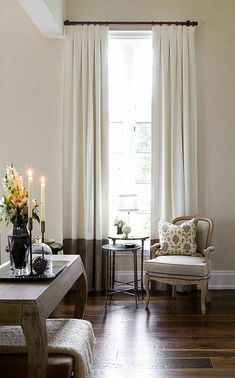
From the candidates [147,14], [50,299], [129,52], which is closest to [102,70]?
[129,52]

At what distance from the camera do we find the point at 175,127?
5.13 m

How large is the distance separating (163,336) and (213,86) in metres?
3.06

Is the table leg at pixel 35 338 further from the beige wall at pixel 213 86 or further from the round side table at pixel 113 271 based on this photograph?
the beige wall at pixel 213 86

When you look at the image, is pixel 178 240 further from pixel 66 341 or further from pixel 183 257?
pixel 66 341

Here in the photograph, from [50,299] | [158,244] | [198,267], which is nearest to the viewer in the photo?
[50,299]

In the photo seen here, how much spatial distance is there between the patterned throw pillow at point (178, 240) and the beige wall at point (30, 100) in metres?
1.34

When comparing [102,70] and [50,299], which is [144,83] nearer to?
[102,70]

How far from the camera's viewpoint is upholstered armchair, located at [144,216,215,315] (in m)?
4.33

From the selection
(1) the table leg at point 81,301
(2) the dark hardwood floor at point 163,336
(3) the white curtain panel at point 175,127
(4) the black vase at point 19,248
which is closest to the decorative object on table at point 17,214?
(4) the black vase at point 19,248

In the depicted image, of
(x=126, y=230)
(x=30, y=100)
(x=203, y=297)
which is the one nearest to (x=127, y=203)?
(x=126, y=230)

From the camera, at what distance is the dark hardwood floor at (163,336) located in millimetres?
3027

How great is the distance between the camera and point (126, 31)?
5230 millimetres

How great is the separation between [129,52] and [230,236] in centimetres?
260

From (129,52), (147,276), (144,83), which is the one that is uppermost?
(129,52)
